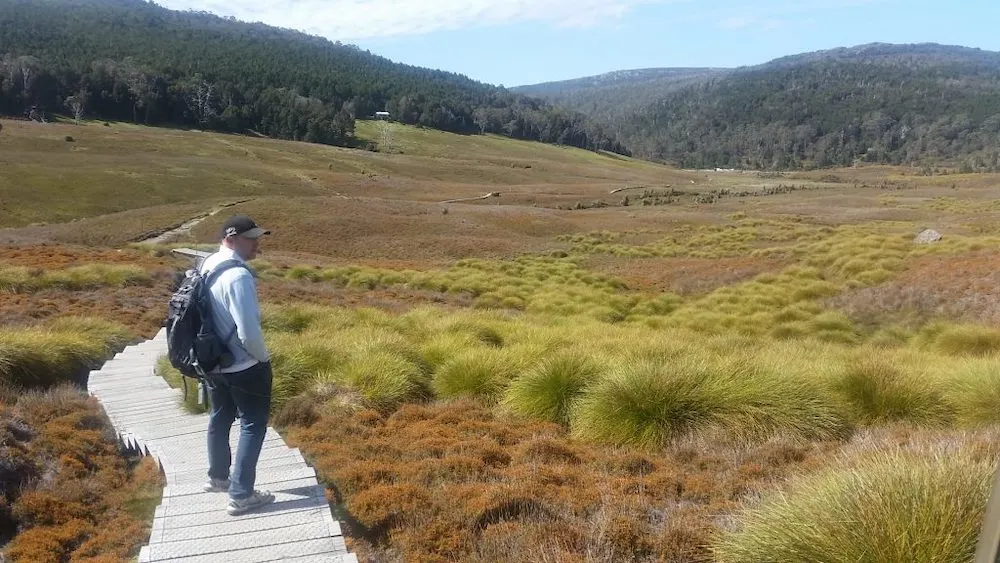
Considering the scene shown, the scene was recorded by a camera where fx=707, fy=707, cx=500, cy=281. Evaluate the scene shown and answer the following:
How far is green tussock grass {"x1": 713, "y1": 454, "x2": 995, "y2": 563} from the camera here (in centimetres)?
329

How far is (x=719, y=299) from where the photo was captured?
74.6ft

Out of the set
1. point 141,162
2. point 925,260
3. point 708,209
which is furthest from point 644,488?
point 141,162

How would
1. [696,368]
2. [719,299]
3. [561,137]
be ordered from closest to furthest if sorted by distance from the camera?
[696,368] → [719,299] → [561,137]

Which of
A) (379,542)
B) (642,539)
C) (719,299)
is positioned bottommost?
(719,299)

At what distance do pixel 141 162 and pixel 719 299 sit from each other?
60368mm

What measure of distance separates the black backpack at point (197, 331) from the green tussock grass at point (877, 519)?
3.50 m

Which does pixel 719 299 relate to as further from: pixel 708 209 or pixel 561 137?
pixel 561 137

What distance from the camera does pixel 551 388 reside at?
7785mm

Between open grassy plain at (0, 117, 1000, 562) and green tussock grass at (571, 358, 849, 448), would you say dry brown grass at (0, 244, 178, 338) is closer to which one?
open grassy plain at (0, 117, 1000, 562)

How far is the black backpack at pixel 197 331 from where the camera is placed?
4902 millimetres

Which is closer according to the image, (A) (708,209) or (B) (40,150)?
(A) (708,209)

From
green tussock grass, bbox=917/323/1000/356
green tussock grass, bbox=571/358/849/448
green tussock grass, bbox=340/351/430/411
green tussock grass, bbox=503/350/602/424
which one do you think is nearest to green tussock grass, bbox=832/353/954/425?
green tussock grass, bbox=571/358/849/448

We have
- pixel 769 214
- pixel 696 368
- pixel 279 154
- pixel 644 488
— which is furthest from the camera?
pixel 279 154

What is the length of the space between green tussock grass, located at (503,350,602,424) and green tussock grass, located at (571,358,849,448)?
1.73 ft
